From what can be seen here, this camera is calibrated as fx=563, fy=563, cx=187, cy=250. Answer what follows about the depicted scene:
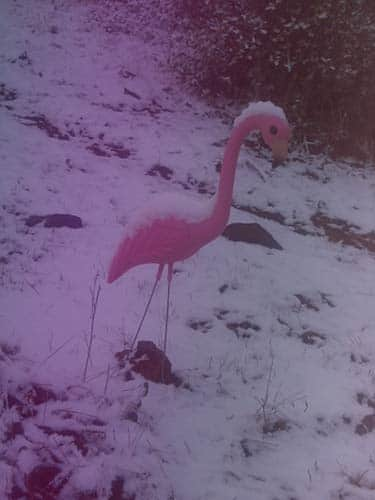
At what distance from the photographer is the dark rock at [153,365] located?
3.62 m

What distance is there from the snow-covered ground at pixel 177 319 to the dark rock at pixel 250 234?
141mm

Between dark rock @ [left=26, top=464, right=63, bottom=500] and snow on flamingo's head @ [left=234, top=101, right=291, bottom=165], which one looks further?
snow on flamingo's head @ [left=234, top=101, right=291, bottom=165]

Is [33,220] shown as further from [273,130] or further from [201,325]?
[273,130]

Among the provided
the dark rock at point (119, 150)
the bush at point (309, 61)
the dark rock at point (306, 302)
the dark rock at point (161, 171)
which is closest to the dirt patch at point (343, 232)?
the dark rock at point (306, 302)

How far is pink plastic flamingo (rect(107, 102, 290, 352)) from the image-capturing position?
11.1 ft

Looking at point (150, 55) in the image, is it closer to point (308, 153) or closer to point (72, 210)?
point (308, 153)

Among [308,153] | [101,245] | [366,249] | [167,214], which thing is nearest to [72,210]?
[101,245]

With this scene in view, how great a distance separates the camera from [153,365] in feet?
11.9

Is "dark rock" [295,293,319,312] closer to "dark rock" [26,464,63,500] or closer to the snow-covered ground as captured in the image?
the snow-covered ground

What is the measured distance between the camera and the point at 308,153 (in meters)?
9.01

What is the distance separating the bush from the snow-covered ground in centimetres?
73

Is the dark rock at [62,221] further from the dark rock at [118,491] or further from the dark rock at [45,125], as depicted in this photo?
the dark rock at [118,491]

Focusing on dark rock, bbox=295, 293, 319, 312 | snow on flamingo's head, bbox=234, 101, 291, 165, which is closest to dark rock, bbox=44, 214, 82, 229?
dark rock, bbox=295, 293, 319, 312

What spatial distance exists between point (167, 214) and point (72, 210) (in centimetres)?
266
